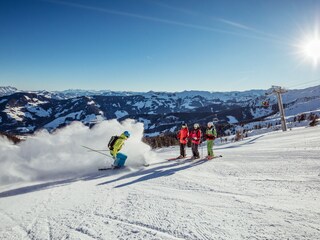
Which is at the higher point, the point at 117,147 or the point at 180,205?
the point at 117,147

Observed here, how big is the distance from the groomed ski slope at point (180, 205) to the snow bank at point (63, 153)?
6.78 ft

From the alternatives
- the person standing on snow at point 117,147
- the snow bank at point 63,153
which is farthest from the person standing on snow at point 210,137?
the person standing on snow at point 117,147

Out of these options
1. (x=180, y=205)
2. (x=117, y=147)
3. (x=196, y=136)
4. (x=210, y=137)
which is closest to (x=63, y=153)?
(x=117, y=147)

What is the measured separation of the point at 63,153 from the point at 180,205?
889cm

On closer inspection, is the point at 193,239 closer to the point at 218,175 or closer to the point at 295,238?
the point at 295,238

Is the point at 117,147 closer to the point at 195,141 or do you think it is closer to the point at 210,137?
the point at 195,141

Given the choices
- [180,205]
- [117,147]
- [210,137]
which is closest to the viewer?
[180,205]

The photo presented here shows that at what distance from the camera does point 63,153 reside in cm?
1304

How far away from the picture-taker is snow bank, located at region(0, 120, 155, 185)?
11.9 metres

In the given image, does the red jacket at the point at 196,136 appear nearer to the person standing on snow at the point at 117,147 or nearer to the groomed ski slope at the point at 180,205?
the groomed ski slope at the point at 180,205

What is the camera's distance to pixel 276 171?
328 inches

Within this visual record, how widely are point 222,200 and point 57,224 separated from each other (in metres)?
3.77

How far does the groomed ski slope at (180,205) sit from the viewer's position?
179 inches

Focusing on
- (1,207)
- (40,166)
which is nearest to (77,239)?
(1,207)
